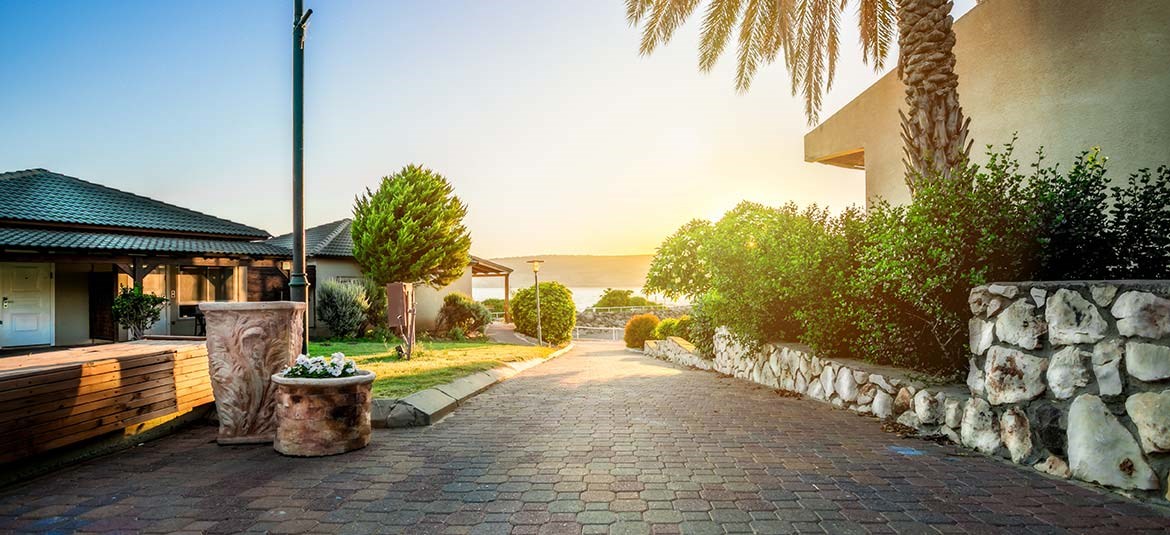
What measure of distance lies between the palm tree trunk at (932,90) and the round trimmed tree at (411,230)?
16.2 m

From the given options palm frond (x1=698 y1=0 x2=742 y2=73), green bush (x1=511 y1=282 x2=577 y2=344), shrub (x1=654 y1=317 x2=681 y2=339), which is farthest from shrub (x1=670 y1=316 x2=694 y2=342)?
palm frond (x1=698 y1=0 x2=742 y2=73)

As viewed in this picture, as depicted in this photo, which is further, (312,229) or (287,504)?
(312,229)

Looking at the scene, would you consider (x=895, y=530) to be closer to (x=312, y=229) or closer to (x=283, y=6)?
(x=283, y=6)

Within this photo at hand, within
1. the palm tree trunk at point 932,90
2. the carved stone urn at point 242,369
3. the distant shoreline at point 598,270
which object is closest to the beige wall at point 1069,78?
the palm tree trunk at point 932,90

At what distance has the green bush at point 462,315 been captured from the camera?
79.7 ft

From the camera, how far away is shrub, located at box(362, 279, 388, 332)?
2158 centimetres

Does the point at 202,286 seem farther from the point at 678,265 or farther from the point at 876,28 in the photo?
the point at 678,265

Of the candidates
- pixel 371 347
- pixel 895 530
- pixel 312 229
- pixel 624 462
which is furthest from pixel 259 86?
pixel 312 229

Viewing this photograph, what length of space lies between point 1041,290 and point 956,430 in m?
1.58

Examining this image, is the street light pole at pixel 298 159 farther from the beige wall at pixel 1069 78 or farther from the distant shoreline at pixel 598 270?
the distant shoreline at pixel 598 270

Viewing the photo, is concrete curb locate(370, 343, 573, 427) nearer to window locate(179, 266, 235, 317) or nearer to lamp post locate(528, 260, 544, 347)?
lamp post locate(528, 260, 544, 347)

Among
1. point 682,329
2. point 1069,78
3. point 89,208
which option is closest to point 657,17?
point 1069,78

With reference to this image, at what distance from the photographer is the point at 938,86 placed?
26.8 feet

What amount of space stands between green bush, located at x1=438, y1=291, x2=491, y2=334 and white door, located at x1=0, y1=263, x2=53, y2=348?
12073 mm
